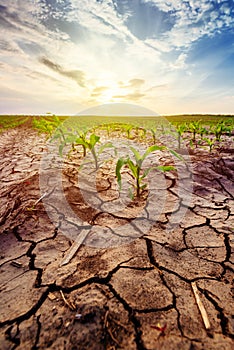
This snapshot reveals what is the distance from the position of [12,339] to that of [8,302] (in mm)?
192

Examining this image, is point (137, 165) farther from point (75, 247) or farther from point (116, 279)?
point (116, 279)

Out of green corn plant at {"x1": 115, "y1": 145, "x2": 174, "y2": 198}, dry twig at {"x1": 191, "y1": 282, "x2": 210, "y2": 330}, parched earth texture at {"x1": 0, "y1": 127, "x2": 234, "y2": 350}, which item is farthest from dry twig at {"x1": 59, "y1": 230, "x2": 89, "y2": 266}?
dry twig at {"x1": 191, "y1": 282, "x2": 210, "y2": 330}

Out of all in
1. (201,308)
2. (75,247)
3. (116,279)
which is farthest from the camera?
(75,247)

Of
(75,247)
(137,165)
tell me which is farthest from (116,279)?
(137,165)

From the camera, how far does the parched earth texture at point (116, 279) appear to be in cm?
79

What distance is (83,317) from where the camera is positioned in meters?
0.84

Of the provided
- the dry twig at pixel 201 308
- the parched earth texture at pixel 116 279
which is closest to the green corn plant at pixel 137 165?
the parched earth texture at pixel 116 279

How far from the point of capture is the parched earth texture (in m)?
0.79

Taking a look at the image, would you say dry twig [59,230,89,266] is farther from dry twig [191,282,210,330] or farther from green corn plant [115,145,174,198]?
dry twig [191,282,210,330]

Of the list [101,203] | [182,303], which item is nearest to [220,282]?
[182,303]

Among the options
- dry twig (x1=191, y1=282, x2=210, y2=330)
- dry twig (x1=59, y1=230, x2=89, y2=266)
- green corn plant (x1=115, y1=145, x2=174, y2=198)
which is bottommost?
dry twig (x1=191, y1=282, x2=210, y2=330)

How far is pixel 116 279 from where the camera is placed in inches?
41.1

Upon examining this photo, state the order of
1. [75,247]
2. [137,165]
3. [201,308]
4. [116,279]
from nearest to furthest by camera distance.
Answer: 1. [201,308]
2. [116,279]
3. [75,247]
4. [137,165]

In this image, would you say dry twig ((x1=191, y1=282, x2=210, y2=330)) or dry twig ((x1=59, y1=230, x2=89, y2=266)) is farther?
dry twig ((x1=59, y1=230, x2=89, y2=266))
